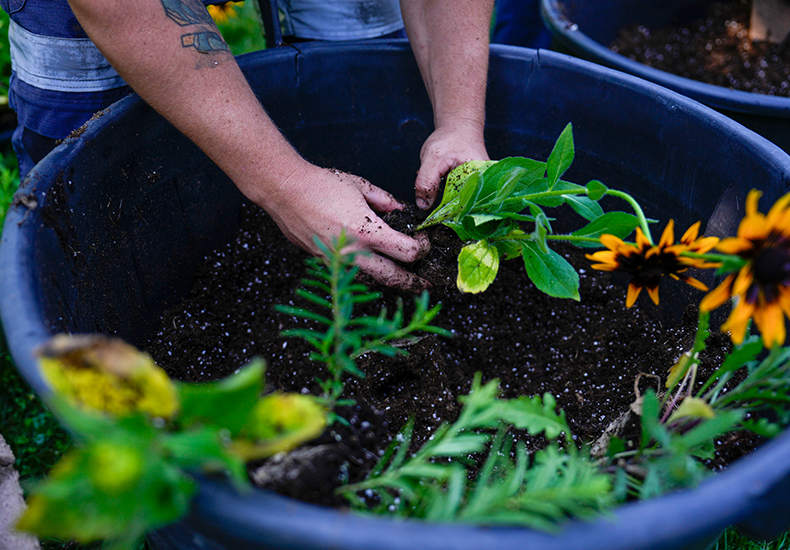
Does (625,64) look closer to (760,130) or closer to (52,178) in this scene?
(760,130)

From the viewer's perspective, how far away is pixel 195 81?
854 millimetres

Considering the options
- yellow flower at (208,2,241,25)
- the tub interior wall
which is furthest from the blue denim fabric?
yellow flower at (208,2,241,25)

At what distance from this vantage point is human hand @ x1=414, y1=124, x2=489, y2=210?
1056mm

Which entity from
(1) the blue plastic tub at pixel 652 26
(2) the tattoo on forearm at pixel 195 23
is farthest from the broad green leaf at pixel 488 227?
(1) the blue plastic tub at pixel 652 26

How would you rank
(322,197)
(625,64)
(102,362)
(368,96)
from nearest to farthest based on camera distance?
1. (102,362)
2. (322,197)
3. (368,96)
4. (625,64)

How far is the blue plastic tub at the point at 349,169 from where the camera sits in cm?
43

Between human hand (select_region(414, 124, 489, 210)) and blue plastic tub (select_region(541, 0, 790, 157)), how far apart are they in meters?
0.54

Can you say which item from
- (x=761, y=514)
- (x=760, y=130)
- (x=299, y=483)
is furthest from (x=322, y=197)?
→ (x=760, y=130)

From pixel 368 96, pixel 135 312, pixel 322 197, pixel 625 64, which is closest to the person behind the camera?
pixel 322 197

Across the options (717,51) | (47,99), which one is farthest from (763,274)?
(717,51)

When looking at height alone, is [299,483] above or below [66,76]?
below

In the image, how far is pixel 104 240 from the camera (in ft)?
3.06

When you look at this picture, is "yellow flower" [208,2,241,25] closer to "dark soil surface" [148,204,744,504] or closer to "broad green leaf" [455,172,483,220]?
"dark soil surface" [148,204,744,504]

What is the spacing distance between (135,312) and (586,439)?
85cm
